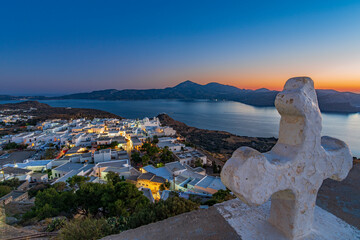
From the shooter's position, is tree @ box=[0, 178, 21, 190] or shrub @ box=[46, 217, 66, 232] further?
tree @ box=[0, 178, 21, 190]

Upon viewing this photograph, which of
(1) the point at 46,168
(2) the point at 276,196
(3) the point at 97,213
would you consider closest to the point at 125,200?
(3) the point at 97,213

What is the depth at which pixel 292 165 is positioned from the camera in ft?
7.38

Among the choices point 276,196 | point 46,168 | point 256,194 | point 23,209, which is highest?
point 256,194

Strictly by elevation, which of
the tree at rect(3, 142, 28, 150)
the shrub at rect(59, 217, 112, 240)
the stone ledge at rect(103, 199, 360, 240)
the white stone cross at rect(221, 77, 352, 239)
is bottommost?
the tree at rect(3, 142, 28, 150)

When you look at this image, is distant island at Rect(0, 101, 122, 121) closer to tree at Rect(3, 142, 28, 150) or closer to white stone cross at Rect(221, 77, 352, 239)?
tree at Rect(3, 142, 28, 150)

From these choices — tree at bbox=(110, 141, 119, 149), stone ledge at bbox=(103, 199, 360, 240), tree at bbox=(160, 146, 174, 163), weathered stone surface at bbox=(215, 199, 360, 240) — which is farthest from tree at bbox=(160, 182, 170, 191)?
tree at bbox=(110, 141, 119, 149)

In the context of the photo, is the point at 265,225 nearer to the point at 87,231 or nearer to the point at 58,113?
the point at 87,231

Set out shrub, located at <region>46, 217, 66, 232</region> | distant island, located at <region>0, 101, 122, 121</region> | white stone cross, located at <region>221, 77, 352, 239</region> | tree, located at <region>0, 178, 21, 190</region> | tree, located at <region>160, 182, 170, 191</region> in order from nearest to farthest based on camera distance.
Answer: white stone cross, located at <region>221, 77, 352, 239</region>
shrub, located at <region>46, 217, 66, 232</region>
tree, located at <region>160, 182, 170, 191</region>
tree, located at <region>0, 178, 21, 190</region>
distant island, located at <region>0, 101, 122, 121</region>

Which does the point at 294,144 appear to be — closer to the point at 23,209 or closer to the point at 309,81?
the point at 309,81

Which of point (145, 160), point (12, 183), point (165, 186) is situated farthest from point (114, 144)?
point (165, 186)

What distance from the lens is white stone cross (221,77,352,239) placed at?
6.36 feet

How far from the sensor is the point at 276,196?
2.59 metres

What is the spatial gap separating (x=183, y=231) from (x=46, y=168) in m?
24.9

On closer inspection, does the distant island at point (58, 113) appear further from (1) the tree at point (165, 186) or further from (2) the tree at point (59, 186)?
(1) the tree at point (165, 186)
